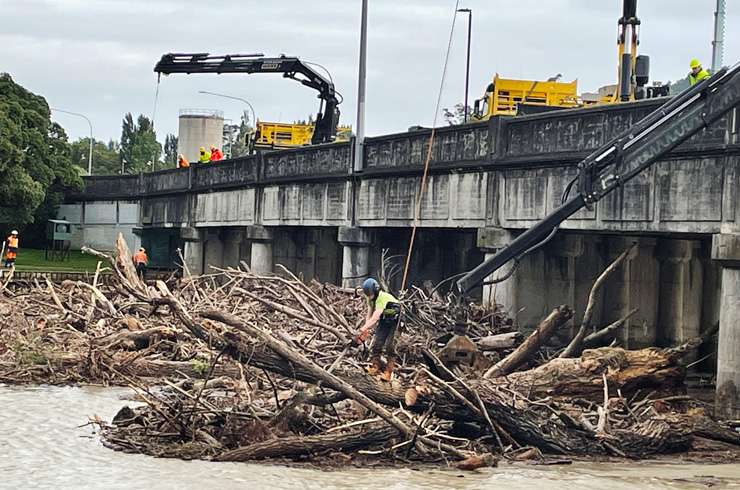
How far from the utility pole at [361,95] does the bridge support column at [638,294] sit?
7554 millimetres

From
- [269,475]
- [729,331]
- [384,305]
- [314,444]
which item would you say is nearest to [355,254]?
[384,305]

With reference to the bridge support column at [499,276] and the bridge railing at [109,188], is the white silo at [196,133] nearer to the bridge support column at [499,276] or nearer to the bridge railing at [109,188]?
the bridge railing at [109,188]

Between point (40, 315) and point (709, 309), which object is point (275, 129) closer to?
point (40, 315)

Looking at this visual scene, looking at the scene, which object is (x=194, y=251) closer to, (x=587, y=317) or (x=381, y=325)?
(x=587, y=317)

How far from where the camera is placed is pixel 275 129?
163 feet

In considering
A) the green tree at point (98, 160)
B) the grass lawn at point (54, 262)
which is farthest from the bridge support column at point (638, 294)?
the green tree at point (98, 160)

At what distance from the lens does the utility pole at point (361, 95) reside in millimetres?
29969

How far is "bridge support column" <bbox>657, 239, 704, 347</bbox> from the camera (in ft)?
77.0

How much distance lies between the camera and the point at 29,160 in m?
57.5

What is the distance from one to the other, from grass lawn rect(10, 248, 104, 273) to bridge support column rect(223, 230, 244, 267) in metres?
7.89

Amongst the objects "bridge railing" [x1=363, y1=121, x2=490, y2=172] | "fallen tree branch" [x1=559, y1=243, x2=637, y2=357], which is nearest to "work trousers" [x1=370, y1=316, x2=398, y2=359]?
"fallen tree branch" [x1=559, y1=243, x2=637, y2=357]

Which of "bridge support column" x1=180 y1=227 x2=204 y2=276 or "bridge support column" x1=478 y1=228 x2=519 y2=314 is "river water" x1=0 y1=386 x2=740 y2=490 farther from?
"bridge support column" x1=180 y1=227 x2=204 y2=276

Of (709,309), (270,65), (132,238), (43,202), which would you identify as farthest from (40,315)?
(43,202)

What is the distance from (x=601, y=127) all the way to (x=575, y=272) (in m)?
4.61
